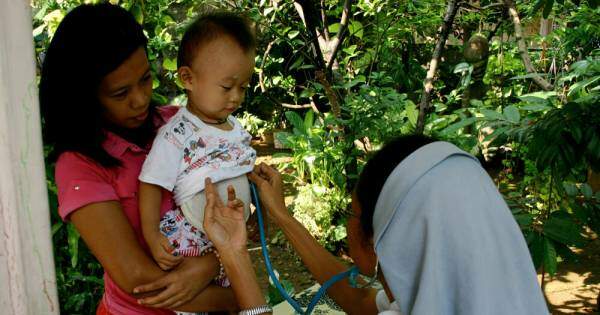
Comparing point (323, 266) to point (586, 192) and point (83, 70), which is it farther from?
point (586, 192)

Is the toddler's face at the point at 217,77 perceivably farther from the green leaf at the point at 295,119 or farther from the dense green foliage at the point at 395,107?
the green leaf at the point at 295,119

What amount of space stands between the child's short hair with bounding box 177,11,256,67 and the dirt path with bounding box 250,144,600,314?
2.95 metres

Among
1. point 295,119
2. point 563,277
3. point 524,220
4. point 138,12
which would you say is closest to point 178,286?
point 524,220

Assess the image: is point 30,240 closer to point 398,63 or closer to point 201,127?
point 201,127

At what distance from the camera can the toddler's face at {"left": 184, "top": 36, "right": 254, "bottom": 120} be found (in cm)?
151

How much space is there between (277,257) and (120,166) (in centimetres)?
352

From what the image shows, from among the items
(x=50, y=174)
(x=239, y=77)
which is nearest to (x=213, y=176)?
(x=239, y=77)

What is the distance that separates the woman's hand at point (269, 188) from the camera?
167cm

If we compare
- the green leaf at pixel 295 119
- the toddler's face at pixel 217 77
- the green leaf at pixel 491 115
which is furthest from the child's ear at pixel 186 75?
the green leaf at pixel 295 119

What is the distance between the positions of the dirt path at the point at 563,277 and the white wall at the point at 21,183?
3.47 m

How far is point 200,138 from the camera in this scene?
1517mm

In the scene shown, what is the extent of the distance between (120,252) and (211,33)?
0.62 meters

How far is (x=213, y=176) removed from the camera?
1.50 meters

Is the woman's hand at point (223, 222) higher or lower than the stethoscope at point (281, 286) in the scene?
higher
